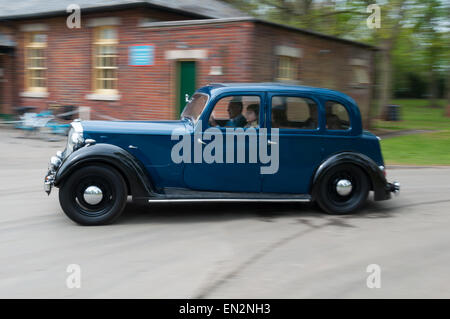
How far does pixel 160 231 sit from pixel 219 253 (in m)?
1.03

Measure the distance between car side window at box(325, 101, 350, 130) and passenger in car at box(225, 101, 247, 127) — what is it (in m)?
1.11

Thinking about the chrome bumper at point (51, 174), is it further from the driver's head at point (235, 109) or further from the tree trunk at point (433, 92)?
the tree trunk at point (433, 92)

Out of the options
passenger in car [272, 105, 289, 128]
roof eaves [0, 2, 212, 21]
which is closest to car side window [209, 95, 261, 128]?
passenger in car [272, 105, 289, 128]

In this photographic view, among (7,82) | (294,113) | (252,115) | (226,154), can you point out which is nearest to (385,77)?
(7,82)

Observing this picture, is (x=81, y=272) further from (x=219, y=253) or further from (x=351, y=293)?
(x=351, y=293)

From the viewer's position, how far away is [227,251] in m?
4.95

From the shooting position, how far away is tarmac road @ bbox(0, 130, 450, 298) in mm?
3990

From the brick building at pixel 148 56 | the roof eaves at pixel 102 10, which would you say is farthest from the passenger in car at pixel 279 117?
the roof eaves at pixel 102 10

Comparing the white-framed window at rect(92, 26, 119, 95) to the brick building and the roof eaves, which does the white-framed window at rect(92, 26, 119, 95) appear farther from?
the roof eaves

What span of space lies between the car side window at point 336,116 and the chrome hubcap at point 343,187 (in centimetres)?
70

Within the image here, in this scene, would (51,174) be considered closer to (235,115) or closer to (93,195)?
(93,195)

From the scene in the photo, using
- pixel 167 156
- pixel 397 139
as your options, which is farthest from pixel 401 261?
pixel 397 139

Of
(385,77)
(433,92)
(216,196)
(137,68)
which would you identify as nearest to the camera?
(216,196)

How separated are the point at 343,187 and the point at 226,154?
1603 mm
